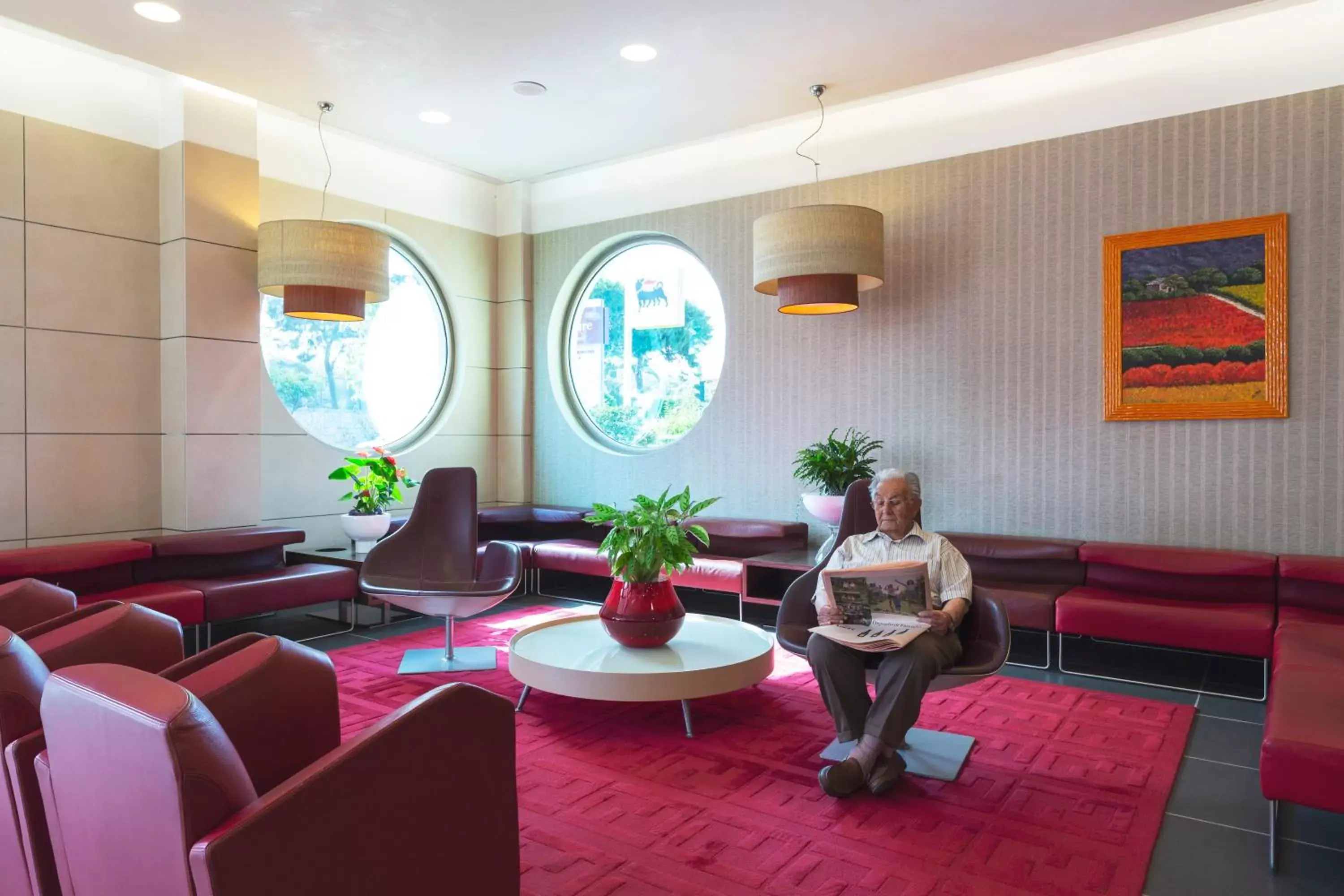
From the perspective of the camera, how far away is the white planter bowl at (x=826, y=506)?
5.68 metres

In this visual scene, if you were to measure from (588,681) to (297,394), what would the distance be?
13.6 ft

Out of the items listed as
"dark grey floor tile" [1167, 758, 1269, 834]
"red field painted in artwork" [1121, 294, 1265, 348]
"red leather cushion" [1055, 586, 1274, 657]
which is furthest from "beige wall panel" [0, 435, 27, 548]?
"red field painted in artwork" [1121, 294, 1265, 348]

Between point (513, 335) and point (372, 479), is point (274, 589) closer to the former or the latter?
point (372, 479)

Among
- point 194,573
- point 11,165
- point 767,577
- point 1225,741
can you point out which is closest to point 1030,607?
point 1225,741

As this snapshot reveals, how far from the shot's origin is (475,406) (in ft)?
25.9

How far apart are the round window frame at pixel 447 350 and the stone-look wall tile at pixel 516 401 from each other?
467 millimetres

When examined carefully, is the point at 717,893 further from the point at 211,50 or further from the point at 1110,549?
the point at 211,50

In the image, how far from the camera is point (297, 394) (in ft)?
21.9

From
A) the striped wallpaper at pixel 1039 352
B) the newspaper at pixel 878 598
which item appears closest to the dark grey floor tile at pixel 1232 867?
the newspaper at pixel 878 598

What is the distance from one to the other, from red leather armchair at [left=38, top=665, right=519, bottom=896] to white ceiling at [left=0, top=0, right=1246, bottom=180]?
394 centimetres

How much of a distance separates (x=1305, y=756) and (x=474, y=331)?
677cm

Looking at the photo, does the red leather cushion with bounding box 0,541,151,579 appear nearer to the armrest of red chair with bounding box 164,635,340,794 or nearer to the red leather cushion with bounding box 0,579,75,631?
the red leather cushion with bounding box 0,579,75,631

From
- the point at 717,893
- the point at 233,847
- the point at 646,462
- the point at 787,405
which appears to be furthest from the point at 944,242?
the point at 233,847

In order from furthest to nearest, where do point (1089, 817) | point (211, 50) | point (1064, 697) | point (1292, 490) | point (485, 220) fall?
point (485, 220), point (211, 50), point (1292, 490), point (1064, 697), point (1089, 817)
